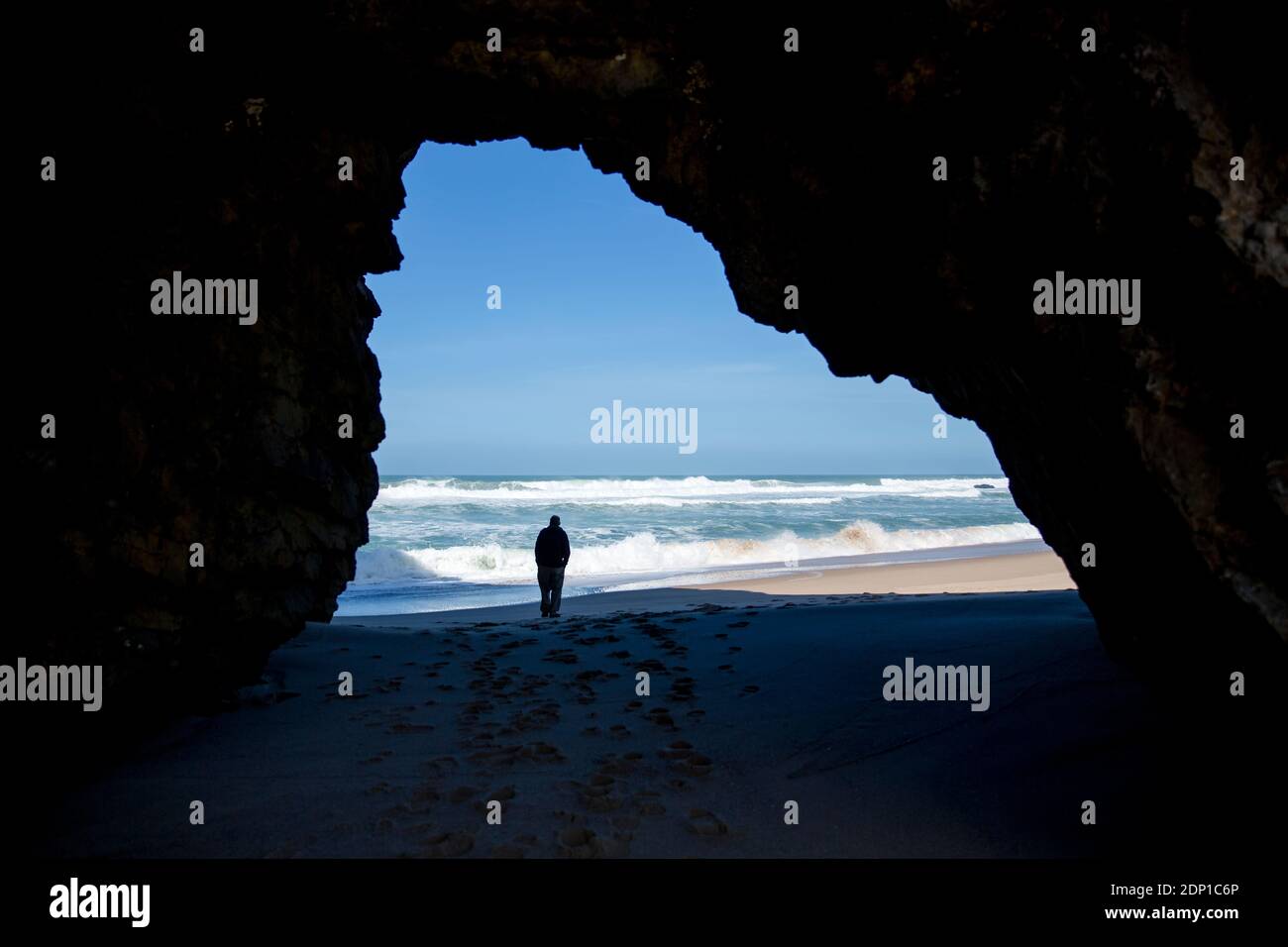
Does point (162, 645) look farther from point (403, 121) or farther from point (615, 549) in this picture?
point (615, 549)

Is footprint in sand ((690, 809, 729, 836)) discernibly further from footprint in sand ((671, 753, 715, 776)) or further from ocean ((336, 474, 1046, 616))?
ocean ((336, 474, 1046, 616))

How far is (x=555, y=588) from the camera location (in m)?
13.2

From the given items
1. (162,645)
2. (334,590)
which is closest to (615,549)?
(334,590)

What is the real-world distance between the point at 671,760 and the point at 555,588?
8334 millimetres

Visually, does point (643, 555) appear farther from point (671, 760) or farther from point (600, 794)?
point (600, 794)

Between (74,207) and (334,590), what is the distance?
339cm

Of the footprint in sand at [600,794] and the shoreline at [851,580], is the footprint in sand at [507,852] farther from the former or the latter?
the shoreline at [851,580]

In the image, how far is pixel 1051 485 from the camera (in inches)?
164

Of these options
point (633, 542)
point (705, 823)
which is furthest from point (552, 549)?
point (633, 542)

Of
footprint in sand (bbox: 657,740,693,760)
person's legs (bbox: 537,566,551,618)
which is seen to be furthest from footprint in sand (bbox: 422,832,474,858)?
person's legs (bbox: 537,566,551,618)

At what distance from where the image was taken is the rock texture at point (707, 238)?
2957 millimetres

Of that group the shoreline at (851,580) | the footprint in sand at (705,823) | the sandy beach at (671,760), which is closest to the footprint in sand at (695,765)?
the sandy beach at (671,760)

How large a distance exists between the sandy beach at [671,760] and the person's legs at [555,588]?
490 cm

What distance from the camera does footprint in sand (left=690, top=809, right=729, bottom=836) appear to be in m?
3.99
